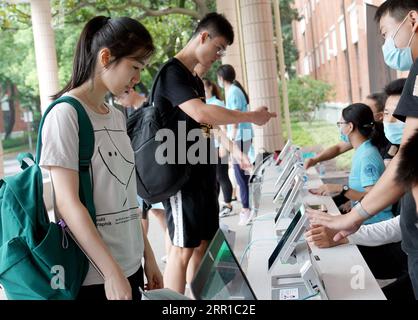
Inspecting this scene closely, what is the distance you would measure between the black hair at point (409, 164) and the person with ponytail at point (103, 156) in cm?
68

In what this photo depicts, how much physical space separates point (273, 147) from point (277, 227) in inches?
127

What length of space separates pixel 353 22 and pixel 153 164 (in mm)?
3594

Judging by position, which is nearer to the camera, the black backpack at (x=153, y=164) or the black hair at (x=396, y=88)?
the black backpack at (x=153, y=164)

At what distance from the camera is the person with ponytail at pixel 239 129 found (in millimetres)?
4949

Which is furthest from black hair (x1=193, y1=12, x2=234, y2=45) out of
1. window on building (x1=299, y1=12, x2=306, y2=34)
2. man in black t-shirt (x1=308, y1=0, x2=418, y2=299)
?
window on building (x1=299, y1=12, x2=306, y2=34)

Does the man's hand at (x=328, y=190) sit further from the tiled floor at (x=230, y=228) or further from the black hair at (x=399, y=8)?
the black hair at (x=399, y=8)

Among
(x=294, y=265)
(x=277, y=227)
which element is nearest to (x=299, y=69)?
(x=277, y=227)


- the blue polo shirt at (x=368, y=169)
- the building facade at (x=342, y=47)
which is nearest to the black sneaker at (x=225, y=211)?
the building facade at (x=342, y=47)

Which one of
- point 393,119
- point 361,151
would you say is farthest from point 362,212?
point 361,151

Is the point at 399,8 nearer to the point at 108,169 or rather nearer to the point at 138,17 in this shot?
the point at 108,169

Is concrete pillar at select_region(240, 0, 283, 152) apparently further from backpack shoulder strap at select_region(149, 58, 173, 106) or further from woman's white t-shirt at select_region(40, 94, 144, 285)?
woman's white t-shirt at select_region(40, 94, 144, 285)

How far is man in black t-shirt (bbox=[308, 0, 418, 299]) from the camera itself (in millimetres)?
1426

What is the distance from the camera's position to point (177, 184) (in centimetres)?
206

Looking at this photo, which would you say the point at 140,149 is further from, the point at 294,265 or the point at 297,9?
the point at 297,9
